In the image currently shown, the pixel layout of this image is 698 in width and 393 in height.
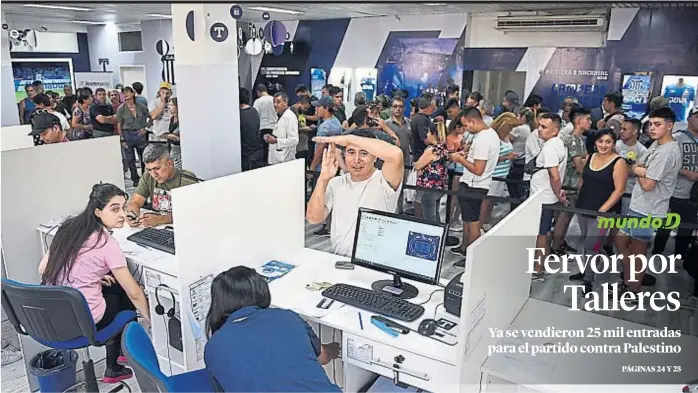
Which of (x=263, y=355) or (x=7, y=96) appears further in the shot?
(x=7, y=96)

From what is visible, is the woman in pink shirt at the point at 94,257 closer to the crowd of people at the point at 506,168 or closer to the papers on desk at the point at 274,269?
the papers on desk at the point at 274,269

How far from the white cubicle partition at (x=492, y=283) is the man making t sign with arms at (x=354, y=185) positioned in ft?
2.75

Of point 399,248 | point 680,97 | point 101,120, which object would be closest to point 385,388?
point 399,248

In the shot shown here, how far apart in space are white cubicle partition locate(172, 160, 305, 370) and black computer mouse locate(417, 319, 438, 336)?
103cm

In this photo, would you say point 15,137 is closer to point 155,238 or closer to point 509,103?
point 155,238

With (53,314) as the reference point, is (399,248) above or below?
above

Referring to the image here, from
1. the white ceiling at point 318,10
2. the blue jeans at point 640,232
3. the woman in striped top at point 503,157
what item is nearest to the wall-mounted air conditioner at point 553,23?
the white ceiling at point 318,10

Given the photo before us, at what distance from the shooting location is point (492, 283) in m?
1.98

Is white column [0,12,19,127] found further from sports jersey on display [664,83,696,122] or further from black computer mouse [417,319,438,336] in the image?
sports jersey on display [664,83,696,122]

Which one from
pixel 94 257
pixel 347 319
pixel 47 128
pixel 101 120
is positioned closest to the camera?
pixel 347 319

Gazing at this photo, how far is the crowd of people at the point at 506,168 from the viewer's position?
2.96 metres

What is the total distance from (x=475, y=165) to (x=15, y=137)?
419cm

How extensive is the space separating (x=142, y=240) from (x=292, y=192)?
0.92 meters

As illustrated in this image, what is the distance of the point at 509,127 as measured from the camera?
5238mm
